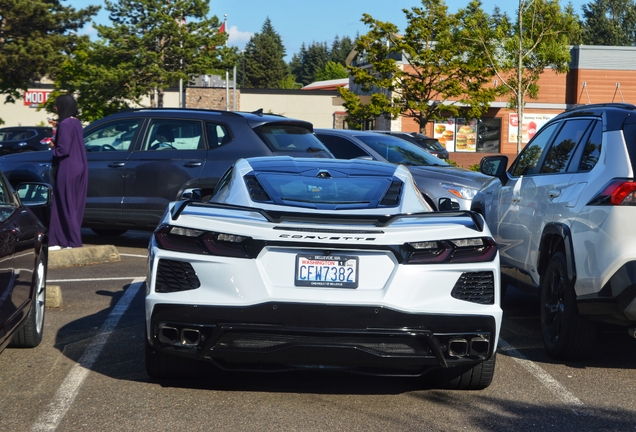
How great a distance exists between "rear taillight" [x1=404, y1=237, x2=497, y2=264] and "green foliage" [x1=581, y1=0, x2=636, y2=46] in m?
114

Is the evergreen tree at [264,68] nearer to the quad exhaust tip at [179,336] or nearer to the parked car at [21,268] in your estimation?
the parked car at [21,268]

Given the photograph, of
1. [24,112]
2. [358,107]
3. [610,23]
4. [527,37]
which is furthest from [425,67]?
[610,23]

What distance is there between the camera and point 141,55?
2206 inches

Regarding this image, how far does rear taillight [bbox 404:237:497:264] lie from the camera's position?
470 centimetres

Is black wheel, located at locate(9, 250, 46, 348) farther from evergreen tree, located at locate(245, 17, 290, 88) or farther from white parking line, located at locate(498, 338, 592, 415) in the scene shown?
evergreen tree, located at locate(245, 17, 290, 88)

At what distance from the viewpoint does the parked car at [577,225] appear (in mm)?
5453

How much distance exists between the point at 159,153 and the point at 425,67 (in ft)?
98.2

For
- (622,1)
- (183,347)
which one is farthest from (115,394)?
(622,1)

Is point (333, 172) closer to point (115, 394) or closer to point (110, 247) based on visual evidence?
point (115, 394)

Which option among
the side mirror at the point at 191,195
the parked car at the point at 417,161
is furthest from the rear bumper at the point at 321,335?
the parked car at the point at 417,161

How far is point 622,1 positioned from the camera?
117500 millimetres

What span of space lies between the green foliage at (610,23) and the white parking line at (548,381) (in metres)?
112

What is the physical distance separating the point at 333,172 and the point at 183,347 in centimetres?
180

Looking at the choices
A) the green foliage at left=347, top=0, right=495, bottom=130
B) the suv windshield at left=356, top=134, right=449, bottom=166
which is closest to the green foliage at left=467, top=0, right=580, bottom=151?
the green foliage at left=347, top=0, right=495, bottom=130
